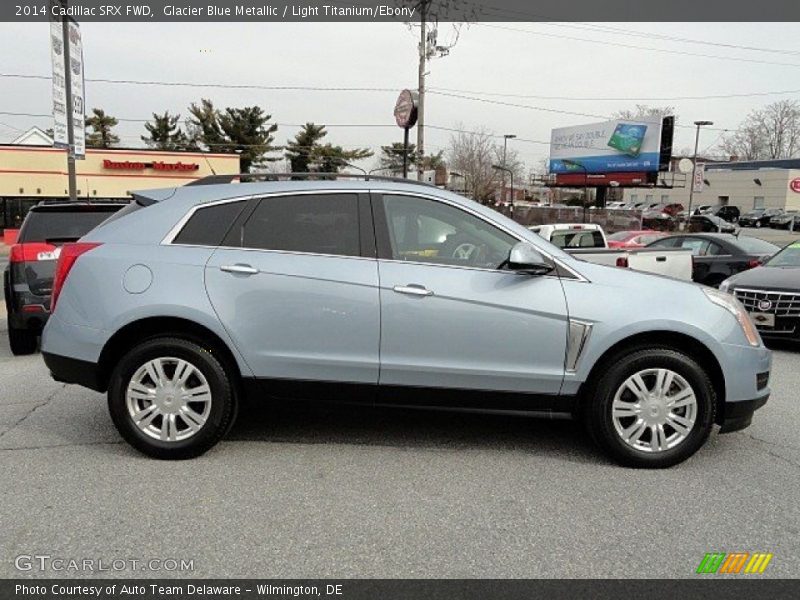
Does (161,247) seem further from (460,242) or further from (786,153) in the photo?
(786,153)

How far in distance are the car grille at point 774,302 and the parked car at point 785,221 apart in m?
44.0

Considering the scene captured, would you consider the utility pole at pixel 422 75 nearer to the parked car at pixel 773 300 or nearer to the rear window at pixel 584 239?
the rear window at pixel 584 239

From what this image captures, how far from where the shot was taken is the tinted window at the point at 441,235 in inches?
152

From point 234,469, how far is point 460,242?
2.01 meters

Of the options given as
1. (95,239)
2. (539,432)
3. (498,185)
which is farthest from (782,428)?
(498,185)

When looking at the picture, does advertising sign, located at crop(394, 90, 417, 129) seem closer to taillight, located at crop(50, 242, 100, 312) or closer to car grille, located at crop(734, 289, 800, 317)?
car grille, located at crop(734, 289, 800, 317)

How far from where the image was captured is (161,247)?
12.8 ft

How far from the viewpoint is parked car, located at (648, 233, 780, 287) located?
1038 cm

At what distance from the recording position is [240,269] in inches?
151

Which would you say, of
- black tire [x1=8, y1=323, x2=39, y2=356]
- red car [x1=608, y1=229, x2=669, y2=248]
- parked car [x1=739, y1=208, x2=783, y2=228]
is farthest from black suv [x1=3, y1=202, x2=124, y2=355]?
parked car [x1=739, y1=208, x2=783, y2=228]

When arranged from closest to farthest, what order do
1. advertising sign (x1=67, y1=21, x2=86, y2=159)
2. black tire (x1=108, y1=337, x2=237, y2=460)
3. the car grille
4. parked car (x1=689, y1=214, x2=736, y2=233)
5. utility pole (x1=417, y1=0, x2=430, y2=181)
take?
black tire (x1=108, y1=337, x2=237, y2=460), the car grille, advertising sign (x1=67, y1=21, x2=86, y2=159), utility pole (x1=417, y1=0, x2=430, y2=181), parked car (x1=689, y1=214, x2=736, y2=233)

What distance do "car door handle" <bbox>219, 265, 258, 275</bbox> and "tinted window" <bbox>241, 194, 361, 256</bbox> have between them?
0.16 metres

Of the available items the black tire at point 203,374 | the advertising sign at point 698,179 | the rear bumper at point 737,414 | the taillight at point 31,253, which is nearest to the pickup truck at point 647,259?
the rear bumper at point 737,414

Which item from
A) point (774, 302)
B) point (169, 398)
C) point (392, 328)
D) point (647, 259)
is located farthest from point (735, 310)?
point (647, 259)
